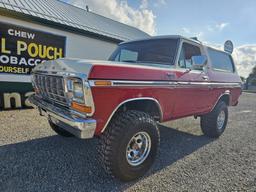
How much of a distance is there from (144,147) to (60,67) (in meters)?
1.69

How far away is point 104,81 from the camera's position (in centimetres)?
234

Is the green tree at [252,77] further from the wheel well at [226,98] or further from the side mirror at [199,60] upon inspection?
the side mirror at [199,60]

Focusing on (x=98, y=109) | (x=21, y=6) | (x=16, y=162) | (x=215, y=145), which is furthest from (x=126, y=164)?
(x=21, y=6)

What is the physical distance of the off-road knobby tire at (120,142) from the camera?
251 cm

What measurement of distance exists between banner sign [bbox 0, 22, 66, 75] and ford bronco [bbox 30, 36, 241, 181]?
3864mm

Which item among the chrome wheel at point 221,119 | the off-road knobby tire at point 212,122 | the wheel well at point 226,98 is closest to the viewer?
the off-road knobby tire at point 212,122

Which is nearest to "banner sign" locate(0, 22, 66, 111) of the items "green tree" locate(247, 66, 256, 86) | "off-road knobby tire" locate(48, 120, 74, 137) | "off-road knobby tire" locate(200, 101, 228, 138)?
"off-road knobby tire" locate(48, 120, 74, 137)

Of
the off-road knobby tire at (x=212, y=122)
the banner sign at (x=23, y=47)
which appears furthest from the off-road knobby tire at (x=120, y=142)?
the banner sign at (x=23, y=47)

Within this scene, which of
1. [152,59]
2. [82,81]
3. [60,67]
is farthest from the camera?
[152,59]

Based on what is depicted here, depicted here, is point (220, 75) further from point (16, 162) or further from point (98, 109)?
point (16, 162)

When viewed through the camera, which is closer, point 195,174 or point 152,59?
point 195,174

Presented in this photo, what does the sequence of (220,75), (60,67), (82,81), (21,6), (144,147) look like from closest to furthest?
(82,81) → (60,67) → (144,147) → (220,75) → (21,6)

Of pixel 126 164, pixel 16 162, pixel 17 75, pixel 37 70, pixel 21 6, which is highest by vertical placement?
pixel 21 6

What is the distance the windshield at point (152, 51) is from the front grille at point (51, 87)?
1671 millimetres
